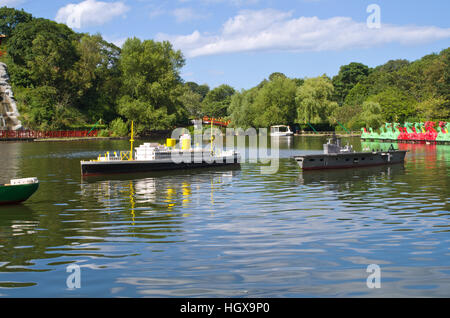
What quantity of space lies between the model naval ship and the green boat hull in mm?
17505

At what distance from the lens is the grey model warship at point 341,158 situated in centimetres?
5050

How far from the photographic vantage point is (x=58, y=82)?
136125 mm

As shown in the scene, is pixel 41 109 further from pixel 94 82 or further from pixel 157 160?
pixel 157 160

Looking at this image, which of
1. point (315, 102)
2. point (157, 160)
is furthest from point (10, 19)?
point (157, 160)

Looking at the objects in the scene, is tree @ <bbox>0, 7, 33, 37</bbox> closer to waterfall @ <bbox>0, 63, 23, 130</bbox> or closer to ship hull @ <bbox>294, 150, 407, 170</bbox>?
waterfall @ <bbox>0, 63, 23, 130</bbox>

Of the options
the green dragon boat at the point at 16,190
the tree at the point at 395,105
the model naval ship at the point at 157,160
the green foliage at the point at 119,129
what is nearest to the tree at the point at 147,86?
the green foliage at the point at 119,129

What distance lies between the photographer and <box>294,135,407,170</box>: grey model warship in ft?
166

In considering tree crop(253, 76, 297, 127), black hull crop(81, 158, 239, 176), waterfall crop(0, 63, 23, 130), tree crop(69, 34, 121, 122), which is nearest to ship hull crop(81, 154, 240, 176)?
black hull crop(81, 158, 239, 176)

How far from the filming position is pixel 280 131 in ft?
550

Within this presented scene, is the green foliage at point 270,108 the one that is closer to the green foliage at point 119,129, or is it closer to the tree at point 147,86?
the tree at point 147,86

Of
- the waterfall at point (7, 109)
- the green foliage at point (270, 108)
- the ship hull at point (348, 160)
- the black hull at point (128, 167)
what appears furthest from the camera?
the green foliage at point (270, 108)

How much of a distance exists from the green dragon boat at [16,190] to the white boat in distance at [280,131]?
126806 mm
